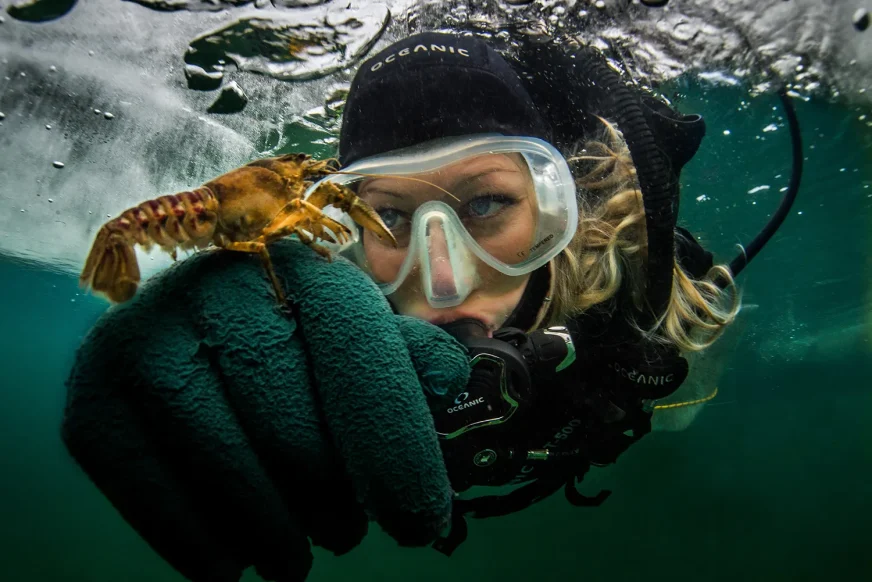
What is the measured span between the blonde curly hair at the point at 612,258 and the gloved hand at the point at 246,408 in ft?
6.51

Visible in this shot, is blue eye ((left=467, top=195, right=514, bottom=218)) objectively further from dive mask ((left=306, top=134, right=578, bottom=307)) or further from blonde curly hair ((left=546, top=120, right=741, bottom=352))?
blonde curly hair ((left=546, top=120, right=741, bottom=352))

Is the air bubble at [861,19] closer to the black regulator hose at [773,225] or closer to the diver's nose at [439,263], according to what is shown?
the black regulator hose at [773,225]

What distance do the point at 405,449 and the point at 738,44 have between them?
615 cm

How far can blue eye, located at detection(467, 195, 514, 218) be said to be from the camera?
2902mm

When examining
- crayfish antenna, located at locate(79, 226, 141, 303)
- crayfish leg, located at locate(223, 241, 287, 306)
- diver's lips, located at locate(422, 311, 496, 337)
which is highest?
crayfish leg, located at locate(223, 241, 287, 306)

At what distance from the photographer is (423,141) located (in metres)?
3.00

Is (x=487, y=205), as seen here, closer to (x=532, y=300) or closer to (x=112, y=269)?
(x=532, y=300)

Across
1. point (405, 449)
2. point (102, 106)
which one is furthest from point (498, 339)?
point (102, 106)

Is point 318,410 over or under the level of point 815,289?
over

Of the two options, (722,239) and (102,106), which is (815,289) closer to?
(722,239)

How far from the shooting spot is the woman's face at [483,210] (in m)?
2.88

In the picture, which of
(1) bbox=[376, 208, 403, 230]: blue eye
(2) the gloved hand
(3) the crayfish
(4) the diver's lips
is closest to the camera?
(2) the gloved hand

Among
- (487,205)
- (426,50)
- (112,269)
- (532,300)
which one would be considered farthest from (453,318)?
(426,50)

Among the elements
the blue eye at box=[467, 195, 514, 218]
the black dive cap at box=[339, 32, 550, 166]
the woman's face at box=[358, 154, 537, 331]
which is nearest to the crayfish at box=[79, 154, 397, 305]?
the woman's face at box=[358, 154, 537, 331]
